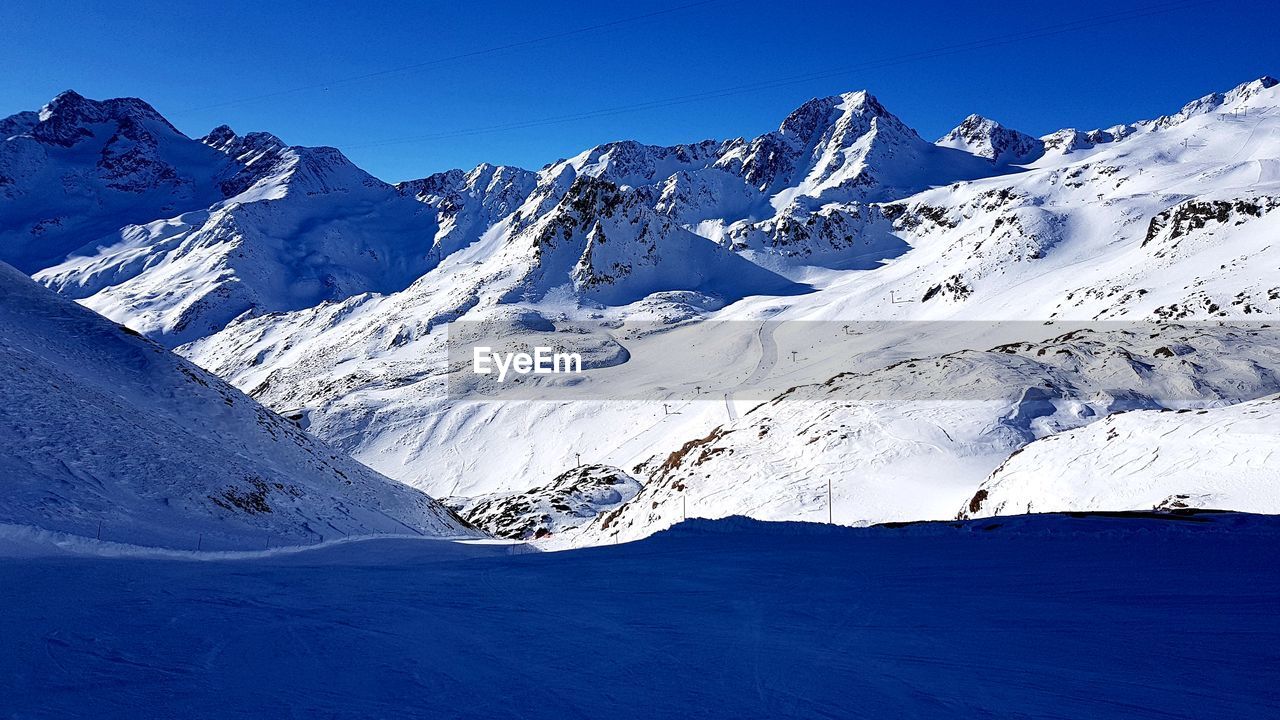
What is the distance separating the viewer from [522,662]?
22.8 feet

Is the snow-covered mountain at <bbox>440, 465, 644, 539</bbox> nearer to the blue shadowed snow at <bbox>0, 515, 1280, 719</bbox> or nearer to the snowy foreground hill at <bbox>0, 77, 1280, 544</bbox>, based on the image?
the snowy foreground hill at <bbox>0, 77, 1280, 544</bbox>

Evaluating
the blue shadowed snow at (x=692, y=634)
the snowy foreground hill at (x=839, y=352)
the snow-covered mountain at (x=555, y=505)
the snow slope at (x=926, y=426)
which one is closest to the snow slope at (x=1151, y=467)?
the snowy foreground hill at (x=839, y=352)

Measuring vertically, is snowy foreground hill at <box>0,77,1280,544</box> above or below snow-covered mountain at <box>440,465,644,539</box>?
above

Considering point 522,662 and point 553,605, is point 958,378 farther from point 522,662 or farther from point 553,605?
point 522,662

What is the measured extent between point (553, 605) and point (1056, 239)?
396 ft

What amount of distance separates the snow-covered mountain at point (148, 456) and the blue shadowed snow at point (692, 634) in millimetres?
6493

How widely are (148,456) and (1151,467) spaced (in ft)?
96.5

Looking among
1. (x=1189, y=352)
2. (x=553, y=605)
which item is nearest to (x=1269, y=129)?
(x=1189, y=352)
